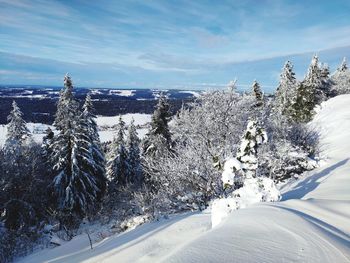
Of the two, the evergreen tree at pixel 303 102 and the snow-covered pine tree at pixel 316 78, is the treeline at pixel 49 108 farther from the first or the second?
the evergreen tree at pixel 303 102

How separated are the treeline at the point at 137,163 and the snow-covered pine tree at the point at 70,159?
71 mm

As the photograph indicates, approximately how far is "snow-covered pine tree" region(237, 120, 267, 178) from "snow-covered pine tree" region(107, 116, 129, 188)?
76.5 ft

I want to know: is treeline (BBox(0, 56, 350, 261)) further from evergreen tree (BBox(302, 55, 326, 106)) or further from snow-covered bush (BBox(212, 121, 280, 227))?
evergreen tree (BBox(302, 55, 326, 106))

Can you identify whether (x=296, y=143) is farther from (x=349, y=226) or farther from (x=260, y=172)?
(x=349, y=226)

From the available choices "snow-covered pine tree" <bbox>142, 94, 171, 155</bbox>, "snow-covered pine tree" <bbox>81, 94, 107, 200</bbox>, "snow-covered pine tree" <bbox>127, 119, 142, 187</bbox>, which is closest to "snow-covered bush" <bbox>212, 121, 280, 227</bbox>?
"snow-covered pine tree" <bbox>81, 94, 107, 200</bbox>

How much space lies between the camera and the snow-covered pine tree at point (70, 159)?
23.2 metres

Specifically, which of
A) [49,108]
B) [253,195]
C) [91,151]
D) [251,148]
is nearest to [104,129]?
[49,108]

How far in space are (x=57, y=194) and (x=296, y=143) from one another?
691 inches

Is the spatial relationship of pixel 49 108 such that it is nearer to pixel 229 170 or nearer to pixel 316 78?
pixel 316 78

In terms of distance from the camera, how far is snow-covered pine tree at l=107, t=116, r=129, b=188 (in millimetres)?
33500

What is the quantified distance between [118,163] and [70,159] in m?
9.83

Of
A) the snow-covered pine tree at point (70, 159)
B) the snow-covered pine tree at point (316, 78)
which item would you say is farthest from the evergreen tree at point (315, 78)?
the snow-covered pine tree at point (70, 159)

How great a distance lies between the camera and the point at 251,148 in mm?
10773

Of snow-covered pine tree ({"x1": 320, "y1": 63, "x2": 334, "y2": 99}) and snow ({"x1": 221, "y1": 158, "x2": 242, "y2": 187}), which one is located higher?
snow-covered pine tree ({"x1": 320, "y1": 63, "x2": 334, "y2": 99})
